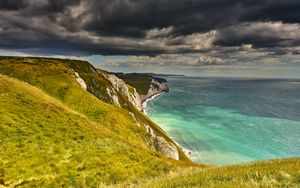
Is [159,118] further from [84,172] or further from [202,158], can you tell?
[84,172]

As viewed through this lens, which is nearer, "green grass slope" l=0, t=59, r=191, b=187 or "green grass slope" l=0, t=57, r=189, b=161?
"green grass slope" l=0, t=59, r=191, b=187

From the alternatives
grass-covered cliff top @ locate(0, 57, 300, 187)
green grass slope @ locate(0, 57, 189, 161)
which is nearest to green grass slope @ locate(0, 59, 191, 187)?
grass-covered cliff top @ locate(0, 57, 300, 187)

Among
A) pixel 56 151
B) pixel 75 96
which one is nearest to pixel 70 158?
pixel 56 151

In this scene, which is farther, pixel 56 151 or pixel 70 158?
pixel 56 151

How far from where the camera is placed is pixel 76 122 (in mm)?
41594

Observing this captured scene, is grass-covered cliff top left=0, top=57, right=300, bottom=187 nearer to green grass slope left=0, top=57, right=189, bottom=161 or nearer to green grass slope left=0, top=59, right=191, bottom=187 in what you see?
green grass slope left=0, top=59, right=191, bottom=187

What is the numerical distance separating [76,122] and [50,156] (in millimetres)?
12233

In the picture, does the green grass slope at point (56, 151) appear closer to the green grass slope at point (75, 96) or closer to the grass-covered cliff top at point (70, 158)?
the grass-covered cliff top at point (70, 158)

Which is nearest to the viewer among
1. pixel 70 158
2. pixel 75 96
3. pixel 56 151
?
pixel 70 158

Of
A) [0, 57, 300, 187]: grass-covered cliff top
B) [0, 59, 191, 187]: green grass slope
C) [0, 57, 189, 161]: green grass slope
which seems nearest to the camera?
[0, 57, 300, 187]: grass-covered cliff top

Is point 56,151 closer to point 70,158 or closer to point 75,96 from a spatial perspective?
point 70,158

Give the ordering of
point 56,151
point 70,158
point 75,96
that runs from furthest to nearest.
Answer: point 75,96 → point 56,151 → point 70,158

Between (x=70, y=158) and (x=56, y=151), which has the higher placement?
(x=56, y=151)

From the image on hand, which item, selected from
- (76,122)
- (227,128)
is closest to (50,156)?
(76,122)
